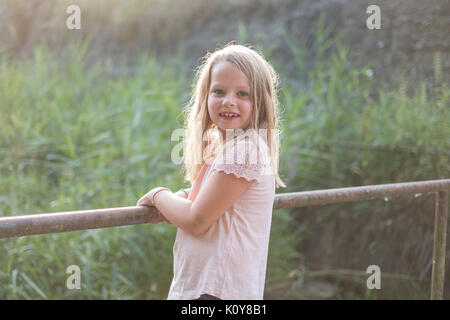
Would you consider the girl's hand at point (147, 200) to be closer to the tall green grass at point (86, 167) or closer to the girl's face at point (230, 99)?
the girl's face at point (230, 99)

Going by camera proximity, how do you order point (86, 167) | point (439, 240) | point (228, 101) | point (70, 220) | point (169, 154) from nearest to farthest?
point (70, 220) < point (228, 101) < point (439, 240) < point (86, 167) < point (169, 154)

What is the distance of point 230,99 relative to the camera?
131 cm

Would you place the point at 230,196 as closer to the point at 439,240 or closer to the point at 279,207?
the point at 279,207

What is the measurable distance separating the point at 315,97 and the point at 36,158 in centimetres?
221

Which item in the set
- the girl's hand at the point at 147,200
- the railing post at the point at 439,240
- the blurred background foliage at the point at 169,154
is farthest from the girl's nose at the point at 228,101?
the blurred background foliage at the point at 169,154

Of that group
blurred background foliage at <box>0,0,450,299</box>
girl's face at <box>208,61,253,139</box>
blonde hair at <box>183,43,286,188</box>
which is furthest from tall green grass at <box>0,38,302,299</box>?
girl's face at <box>208,61,253,139</box>

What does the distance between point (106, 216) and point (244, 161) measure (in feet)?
1.13

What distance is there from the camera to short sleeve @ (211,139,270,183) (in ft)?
3.99

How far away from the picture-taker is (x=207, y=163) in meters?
1.36

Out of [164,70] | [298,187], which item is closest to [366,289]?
[298,187]

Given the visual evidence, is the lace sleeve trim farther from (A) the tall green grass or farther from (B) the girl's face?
(A) the tall green grass

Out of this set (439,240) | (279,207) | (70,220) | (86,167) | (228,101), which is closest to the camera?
(70,220)

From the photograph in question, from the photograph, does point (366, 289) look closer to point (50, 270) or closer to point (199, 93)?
point (50, 270)

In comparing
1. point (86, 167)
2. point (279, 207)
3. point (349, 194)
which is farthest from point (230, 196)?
point (86, 167)
